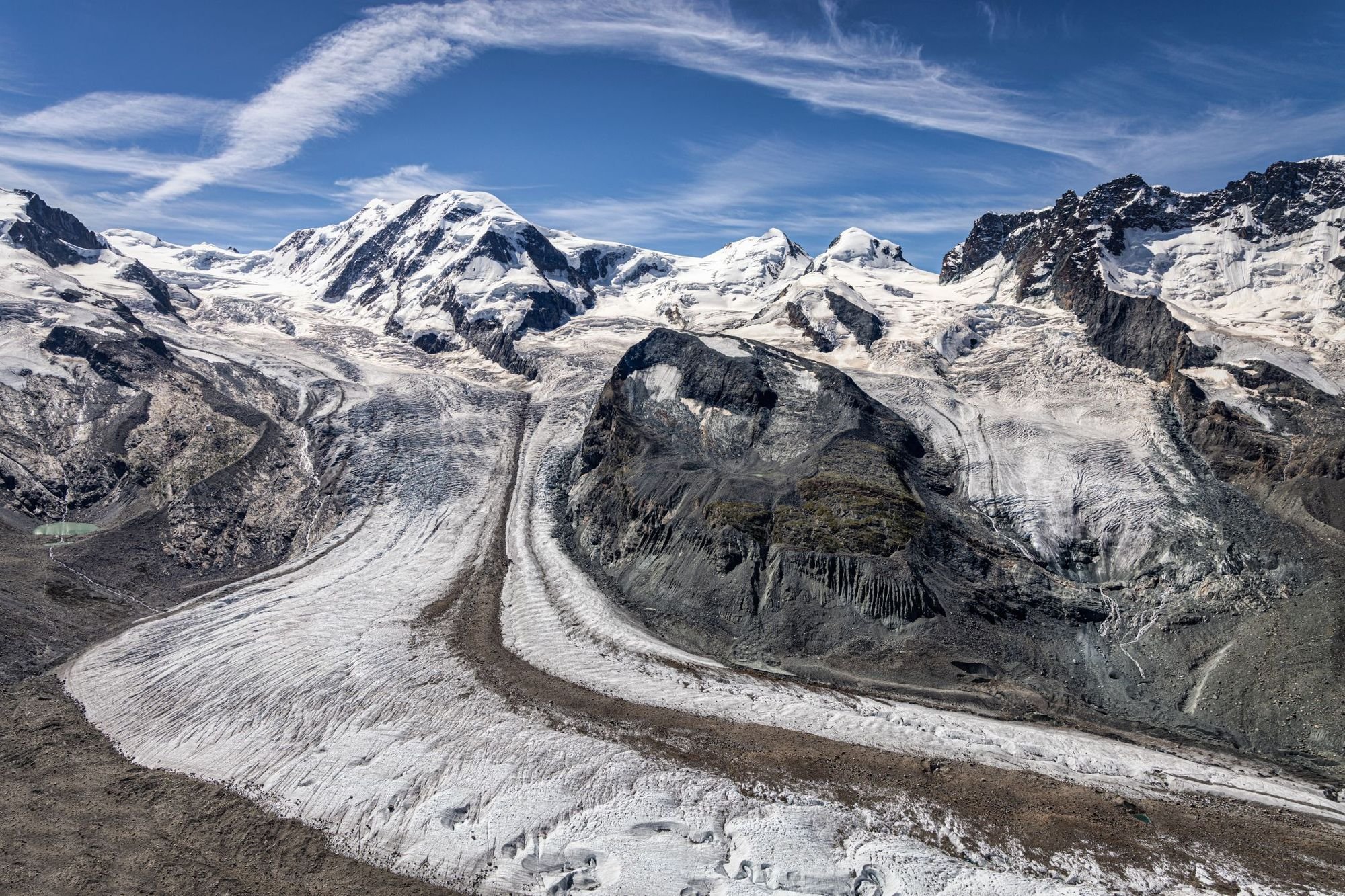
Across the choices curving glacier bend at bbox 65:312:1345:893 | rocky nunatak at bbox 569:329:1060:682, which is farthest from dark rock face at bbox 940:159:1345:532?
curving glacier bend at bbox 65:312:1345:893

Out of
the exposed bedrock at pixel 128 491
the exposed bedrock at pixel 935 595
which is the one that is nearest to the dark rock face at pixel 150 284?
the exposed bedrock at pixel 128 491

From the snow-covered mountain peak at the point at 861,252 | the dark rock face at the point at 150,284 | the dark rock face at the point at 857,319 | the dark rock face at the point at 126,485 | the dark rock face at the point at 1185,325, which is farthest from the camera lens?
the snow-covered mountain peak at the point at 861,252

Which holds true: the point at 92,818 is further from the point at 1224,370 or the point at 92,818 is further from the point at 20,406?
the point at 1224,370

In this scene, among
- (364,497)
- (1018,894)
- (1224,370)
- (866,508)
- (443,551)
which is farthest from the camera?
(1224,370)

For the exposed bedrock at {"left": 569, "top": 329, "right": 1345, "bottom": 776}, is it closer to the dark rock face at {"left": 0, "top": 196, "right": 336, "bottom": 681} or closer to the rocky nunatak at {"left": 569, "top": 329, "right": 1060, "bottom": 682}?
the rocky nunatak at {"left": 569, "top": 329, "right": 1060, "bottom": 682}

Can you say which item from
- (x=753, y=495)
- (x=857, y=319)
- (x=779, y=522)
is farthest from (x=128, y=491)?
(x=857, y=319)

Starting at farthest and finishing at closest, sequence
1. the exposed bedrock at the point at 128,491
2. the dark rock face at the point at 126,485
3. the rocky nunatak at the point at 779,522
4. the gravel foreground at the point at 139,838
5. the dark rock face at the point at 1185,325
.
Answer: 1. the dark rock face at the point at 1185,325
2. the dark rock face at the point at 126,485
3. the exposed bedrock at the point at 128,491
4. the rocky nunatak at the point at 779,522
5. the gravel foreground at the point at 139,838

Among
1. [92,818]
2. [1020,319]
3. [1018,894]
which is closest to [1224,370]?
[1020,319]

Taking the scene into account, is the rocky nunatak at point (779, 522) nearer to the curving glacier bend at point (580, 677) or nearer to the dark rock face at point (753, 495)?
the dark rock face at point (753, 495)
